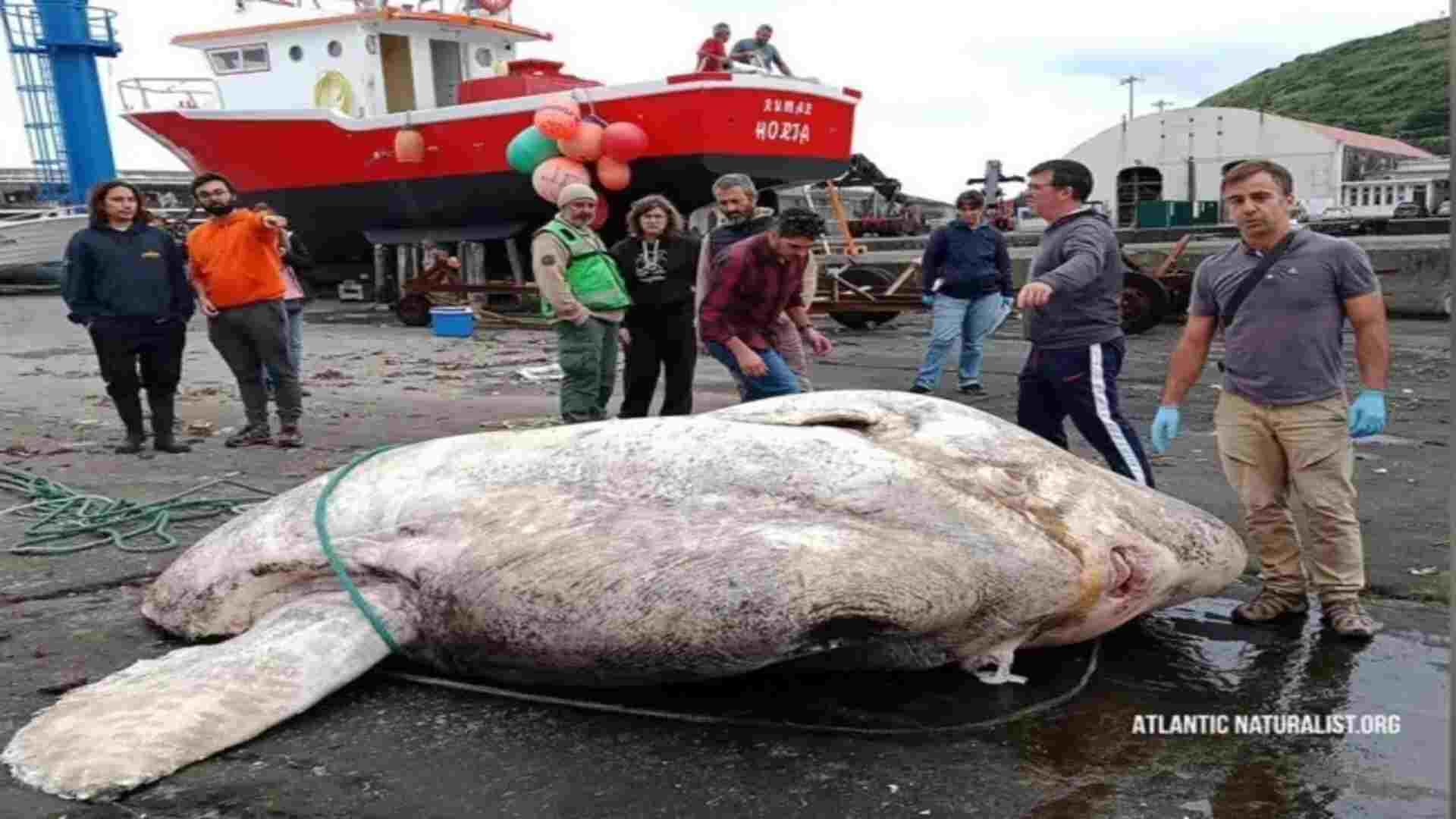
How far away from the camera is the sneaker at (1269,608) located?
418 cm

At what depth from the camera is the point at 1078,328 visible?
542cm

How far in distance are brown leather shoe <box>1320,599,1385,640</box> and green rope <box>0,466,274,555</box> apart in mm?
4707

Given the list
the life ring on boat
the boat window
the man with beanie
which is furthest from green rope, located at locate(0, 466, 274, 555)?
the boat window

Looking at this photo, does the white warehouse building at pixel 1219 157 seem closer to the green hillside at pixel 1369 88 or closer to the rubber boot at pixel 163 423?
the rubber boot at pixel 163 423

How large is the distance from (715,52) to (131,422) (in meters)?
12.2

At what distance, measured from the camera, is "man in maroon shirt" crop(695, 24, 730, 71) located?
17.2 meters

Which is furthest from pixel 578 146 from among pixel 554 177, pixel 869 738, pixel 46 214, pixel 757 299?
pixel 46 214

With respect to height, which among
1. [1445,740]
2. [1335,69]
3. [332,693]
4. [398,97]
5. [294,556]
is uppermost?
[1335,69]

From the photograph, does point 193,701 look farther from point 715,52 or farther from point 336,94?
point 336,94

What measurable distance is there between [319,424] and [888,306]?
8.58 metres

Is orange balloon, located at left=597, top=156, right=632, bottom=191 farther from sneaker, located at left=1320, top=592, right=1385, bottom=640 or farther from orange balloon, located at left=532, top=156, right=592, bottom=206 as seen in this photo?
sneaker, located at left=1320, top=592, right=1385, bottom=640

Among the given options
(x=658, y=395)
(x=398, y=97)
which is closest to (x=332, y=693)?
(x=658, y=395)

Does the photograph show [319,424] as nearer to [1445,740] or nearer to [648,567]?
[648,567]

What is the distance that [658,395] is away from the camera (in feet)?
32.7
